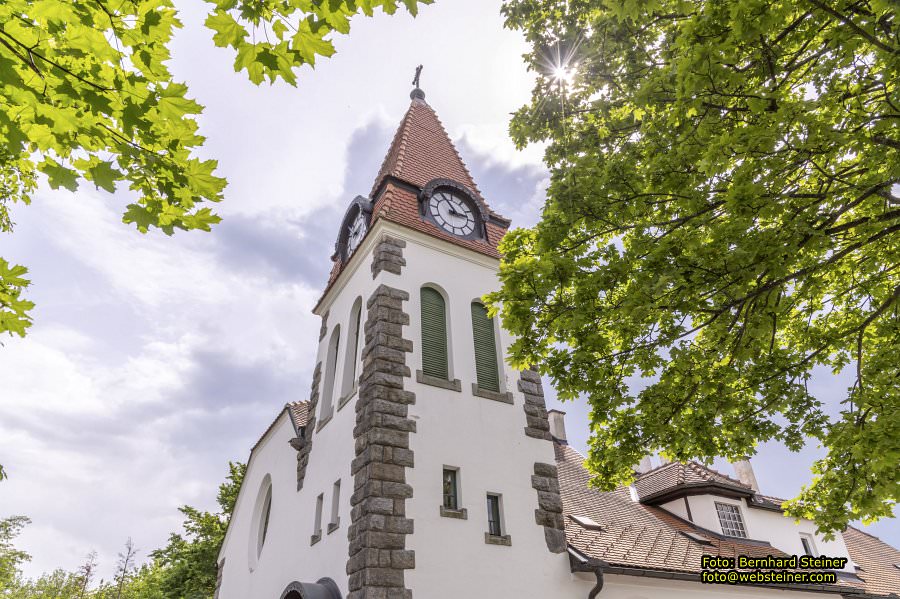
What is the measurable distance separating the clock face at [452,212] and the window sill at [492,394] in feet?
15.6

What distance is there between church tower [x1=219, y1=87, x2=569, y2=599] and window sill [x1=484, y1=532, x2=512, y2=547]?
0.03 m

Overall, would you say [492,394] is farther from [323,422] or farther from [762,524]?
[762,524]

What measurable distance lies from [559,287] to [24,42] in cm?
648

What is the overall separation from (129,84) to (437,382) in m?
9.24

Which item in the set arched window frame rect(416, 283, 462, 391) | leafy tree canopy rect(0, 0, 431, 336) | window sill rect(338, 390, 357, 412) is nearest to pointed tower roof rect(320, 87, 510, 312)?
arched window frame rect(416, 283, 462, 391)

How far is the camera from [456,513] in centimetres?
1039

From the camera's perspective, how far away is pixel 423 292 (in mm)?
13562

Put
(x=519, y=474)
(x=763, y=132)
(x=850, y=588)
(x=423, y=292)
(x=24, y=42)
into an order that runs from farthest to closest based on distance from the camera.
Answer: (x=850, y=588) < (x=423, y=292) < (x=519, y=474) < (x=763, y=132) < (x=24, y=42)

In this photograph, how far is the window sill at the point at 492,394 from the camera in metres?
12.5

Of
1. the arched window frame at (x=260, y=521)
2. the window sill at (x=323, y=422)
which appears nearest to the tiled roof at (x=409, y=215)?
the window sill at (x=323, y=422)

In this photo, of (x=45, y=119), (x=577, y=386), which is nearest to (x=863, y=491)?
(x=577, y=386)

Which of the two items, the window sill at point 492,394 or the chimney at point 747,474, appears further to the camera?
the chimney at point 747,474

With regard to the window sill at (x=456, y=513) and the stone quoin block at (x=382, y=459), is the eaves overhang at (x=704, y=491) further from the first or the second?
the stone quoin block at (x=382, y=459)

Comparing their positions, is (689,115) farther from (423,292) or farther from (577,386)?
(423,292)
